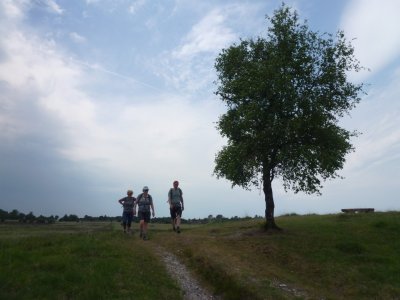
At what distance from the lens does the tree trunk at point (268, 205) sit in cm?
2892

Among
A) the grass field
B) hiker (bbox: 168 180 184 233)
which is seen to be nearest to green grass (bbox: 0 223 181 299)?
the grass field

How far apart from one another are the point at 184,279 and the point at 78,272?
4252 millimetres

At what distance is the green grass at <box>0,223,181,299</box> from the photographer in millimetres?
13656

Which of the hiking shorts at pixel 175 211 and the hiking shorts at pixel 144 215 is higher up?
the hiking shorts at pixel 175 211

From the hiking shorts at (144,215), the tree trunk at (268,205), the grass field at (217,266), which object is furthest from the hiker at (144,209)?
the tree trunk at (268,205)

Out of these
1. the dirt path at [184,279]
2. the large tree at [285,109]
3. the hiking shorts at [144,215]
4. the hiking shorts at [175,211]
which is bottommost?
the dirt path at [184,279]

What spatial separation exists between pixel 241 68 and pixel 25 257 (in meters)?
19.2

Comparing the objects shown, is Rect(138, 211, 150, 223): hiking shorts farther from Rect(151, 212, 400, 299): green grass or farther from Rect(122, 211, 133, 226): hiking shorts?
Rect(122, 211, 133, 226): hiking shorts

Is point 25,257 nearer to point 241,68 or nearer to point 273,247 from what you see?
point 273,247

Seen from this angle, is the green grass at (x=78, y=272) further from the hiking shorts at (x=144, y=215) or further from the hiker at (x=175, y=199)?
the hiker at (x=175, y=199)

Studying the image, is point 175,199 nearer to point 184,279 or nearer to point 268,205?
point 268,205

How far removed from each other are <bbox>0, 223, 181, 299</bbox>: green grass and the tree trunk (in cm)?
1106

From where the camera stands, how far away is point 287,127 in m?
27.0

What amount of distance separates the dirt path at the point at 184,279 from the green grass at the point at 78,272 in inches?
14.7
